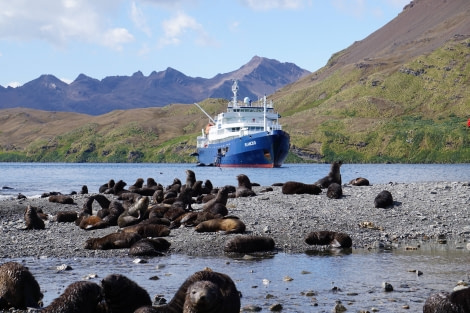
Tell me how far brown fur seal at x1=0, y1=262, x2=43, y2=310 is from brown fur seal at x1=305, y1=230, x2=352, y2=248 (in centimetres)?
862

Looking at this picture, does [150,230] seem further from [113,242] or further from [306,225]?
[306,225]

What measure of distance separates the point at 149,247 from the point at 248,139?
77465 mm

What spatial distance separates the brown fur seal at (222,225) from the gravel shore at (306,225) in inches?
13.8

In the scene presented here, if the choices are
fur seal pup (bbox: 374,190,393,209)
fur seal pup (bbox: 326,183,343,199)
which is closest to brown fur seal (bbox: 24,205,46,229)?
fur seal pup (bbox: 326,183,343,199)

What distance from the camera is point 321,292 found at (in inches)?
456

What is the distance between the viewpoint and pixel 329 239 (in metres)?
17.1

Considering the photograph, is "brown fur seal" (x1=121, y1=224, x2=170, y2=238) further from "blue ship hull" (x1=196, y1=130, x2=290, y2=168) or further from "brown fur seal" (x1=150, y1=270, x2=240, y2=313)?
"blue ship hull" (x1=196, y1=130, x2=290, y2=168)

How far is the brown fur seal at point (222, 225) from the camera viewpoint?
1823cm

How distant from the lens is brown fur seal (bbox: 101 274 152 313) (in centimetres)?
920

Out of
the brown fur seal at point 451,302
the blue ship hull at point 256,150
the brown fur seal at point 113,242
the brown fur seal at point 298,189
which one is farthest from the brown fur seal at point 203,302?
the blue ship hull at point 256,150

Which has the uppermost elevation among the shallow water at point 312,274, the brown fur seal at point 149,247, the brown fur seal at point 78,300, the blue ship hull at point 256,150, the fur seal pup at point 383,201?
the blue ship hull at point 256,150

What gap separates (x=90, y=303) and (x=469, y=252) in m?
10.9

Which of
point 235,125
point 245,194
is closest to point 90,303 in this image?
point 245,194

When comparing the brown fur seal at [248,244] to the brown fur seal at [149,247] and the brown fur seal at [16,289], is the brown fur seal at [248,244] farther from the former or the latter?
the brown fur seal at [16,289]
